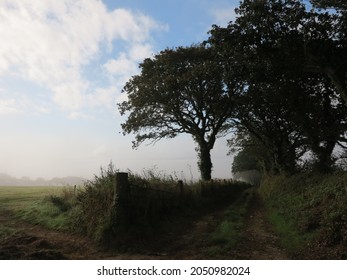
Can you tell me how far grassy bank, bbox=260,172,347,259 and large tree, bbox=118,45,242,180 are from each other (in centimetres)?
1568

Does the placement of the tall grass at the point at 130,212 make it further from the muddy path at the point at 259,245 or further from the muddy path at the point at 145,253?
the muddy path at the point at 259,245

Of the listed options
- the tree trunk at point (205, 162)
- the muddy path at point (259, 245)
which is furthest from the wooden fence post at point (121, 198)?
the tree trunk at point (205, 162)

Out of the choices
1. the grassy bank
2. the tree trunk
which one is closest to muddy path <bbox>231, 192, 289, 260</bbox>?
the grassy bank

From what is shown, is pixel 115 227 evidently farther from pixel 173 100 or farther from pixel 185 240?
pixel 173 100

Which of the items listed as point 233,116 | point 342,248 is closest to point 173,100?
point 233,116

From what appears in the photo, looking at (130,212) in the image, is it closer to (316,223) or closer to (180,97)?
(316,223)

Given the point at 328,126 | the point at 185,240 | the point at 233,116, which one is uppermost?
the point at 233,116

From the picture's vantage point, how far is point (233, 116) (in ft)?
117

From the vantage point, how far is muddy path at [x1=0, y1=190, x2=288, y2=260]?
29.4 feet

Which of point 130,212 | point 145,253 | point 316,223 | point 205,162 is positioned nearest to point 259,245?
point 316,223

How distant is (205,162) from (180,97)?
7439mm

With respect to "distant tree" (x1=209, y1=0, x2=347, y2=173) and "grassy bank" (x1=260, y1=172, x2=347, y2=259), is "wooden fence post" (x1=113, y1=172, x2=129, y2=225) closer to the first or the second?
"grassy bank" (x1=260, y1=172, x2=347, y2=259)

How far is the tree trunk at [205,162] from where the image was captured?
34.0 m

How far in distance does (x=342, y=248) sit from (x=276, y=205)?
33.6ft
